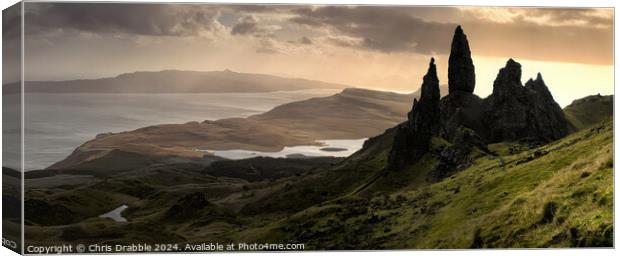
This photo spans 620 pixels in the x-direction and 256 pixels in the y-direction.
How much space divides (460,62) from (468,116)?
3879 centimetres

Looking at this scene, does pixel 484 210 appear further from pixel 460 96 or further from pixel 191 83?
pixel 460 96

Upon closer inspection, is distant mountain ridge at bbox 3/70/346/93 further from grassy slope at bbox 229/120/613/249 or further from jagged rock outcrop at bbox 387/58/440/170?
grassy slope at bbox 229/120/613/249

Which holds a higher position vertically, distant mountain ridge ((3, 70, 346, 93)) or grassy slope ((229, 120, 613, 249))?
distant mountain ridge ((3, 70, 346, 93))

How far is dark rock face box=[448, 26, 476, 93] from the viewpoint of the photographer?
200 ft

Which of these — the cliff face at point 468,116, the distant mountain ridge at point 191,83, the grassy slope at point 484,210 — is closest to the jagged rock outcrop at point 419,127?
the cliff face at point 468,116

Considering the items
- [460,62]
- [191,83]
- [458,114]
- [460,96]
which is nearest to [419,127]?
[460,96]

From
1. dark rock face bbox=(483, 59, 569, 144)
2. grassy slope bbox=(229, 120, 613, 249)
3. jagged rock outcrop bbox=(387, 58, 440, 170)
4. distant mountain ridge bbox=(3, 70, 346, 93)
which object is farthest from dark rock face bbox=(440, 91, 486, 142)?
distant mountain ridge bbox=(3, 70, 346, 93)

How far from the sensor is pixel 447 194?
208 ft

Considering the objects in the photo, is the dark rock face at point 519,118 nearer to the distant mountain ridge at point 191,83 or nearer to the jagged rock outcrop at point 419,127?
the jagged rock outcrop at point 419,127

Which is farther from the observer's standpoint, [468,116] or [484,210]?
[468,116]

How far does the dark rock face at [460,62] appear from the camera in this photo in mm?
61094

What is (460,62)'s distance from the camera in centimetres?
6869

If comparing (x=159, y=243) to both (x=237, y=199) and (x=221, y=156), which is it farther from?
(x=237, y=199)

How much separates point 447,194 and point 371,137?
721 cm
